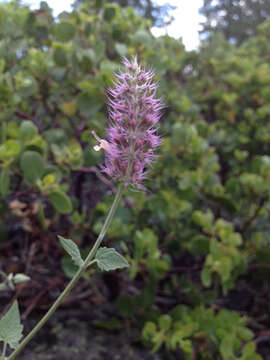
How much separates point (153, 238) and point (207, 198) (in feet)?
2.02

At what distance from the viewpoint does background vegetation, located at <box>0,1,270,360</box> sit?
1705 mm

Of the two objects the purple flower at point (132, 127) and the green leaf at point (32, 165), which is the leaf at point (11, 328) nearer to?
the purple flower at point (132, 127)

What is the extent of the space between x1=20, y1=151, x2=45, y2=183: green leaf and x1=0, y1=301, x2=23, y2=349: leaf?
30.8 inches

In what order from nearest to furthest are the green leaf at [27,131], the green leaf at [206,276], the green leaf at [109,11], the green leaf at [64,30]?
1. the green leaf at [27,131]
2. the green leaf at [206,276]
3. the green leaf at [64,30]
4. the green leaf at [109,11]

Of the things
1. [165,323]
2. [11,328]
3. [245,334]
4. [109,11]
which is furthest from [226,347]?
[109,11]

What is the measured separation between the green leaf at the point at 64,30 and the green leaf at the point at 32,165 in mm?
964

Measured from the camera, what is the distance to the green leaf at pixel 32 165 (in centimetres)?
151

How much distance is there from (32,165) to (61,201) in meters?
0.18

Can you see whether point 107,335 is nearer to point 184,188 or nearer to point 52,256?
point 52,256

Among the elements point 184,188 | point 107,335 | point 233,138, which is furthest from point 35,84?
point 233,138

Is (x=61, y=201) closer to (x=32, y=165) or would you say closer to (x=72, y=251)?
(x=32, y=165)

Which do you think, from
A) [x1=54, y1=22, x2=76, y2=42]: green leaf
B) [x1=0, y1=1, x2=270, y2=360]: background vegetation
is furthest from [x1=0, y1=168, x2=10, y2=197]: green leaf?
[x1=54, y1=22, x2=76, y2=42]: green leaf

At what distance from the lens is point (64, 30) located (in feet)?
7.10

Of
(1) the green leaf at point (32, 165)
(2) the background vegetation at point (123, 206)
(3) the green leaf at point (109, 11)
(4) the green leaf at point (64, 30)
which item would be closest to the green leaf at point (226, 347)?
(2) the background vegetation at point (123, 206)
